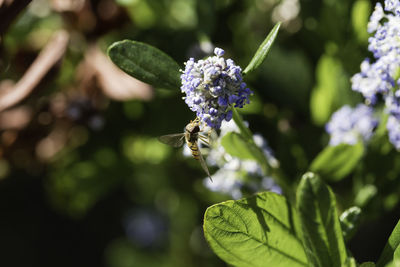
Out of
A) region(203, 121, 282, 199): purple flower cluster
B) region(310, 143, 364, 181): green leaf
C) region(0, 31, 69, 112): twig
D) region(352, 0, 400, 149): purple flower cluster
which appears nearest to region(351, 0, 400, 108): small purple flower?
region(352, 0, 400, 149): purple flower cluster

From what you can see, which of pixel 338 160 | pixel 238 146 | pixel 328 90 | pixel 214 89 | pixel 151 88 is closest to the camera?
pixel 214 89

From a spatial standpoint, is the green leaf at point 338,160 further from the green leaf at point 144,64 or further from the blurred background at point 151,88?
the green leaf at point 144,64

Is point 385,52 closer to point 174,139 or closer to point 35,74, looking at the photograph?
point 174,139

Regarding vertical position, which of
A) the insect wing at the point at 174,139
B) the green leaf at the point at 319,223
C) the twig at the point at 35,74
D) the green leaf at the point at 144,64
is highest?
the green leaf at the point at 144,64

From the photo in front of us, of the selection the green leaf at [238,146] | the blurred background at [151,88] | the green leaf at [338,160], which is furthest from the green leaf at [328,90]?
the green leaf at [238,146]

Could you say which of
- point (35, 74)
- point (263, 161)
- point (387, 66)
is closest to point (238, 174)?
point (263, 161)

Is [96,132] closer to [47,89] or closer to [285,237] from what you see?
[47,89]
